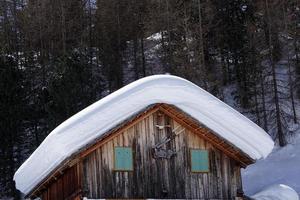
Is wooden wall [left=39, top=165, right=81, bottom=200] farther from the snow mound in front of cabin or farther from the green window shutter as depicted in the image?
the snow mound in front of cabin

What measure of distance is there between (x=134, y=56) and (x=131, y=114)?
39.7 m

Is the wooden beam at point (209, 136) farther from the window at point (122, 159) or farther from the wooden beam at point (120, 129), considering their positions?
the window at point (122, 159)

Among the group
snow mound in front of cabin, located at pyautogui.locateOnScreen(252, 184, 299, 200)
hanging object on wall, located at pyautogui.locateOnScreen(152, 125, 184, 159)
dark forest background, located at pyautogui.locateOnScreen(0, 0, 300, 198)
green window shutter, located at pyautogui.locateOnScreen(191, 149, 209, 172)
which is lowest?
snow mound in front of cabin, located at pyautogui.locateOnScreen(252, 184, 299, 200)

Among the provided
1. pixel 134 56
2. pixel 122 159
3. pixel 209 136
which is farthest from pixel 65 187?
pixel 134 56

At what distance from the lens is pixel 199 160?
18.9 meters

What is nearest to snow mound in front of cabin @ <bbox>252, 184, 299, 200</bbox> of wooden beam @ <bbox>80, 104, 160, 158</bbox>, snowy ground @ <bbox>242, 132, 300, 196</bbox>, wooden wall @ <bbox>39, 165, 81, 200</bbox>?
wooden beam @ <bbox>80, 104, 160, 158</bbox>

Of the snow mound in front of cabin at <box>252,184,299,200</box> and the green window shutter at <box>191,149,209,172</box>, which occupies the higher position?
the green window shutter at <box>191,149,209,172</box>

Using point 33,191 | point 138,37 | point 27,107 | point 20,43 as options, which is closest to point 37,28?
point 20,43

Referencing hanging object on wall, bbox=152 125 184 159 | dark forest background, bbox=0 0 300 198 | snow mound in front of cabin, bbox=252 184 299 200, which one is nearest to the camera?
hanging object on wall, bbox=152 125 184 159

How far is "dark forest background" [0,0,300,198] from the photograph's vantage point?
135 ft

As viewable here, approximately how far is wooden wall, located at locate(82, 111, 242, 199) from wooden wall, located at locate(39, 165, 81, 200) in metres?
0.26

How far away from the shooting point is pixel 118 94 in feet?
55.0

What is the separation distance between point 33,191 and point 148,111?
15.2 feet

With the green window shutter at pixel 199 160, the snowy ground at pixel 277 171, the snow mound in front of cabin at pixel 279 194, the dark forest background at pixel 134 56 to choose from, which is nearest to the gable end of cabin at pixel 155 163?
the green window shutter at pixel 199 160
